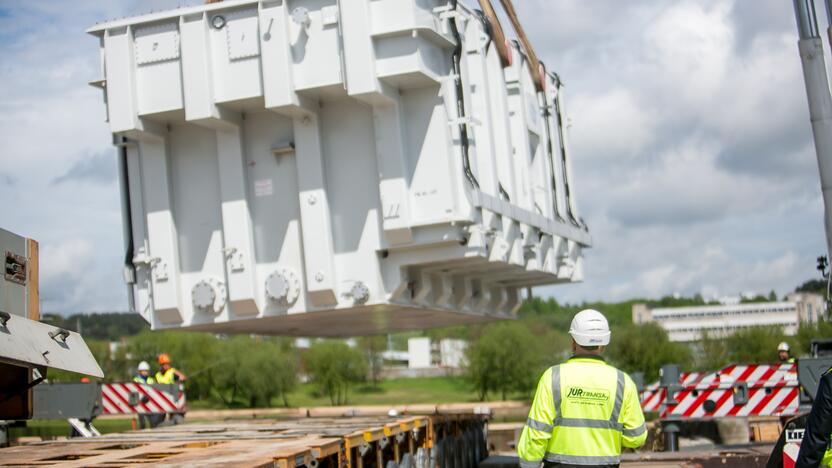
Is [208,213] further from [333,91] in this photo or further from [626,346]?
[626,346]

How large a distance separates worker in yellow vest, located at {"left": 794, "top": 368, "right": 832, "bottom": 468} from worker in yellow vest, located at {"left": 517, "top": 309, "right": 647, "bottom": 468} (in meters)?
0.93

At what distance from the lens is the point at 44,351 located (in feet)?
20.2

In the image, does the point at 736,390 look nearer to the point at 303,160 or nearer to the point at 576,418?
the point at 303,160

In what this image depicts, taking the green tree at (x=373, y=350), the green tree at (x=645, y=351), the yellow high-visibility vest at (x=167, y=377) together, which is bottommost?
the yellow high-visibility vest at (x=167, y=377)

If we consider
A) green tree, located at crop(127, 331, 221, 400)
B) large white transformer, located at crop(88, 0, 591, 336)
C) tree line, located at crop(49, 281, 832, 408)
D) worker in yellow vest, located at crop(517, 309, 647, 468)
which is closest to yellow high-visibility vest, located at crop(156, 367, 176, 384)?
large white transformer, located at crop(88, 0, 591, 336)

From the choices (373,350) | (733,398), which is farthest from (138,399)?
(373,350)

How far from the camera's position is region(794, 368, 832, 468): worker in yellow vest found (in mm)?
5199

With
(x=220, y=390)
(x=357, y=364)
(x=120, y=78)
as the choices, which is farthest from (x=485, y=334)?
(x=120, y=78)

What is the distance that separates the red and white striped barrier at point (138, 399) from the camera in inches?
544

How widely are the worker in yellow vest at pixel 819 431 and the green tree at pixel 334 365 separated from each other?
6649cm

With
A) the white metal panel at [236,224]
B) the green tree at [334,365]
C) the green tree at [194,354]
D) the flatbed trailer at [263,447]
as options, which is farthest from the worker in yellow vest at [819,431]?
the green tree at [334,365]

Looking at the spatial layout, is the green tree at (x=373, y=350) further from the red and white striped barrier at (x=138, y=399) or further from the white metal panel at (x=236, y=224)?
the white metal panel at (x=236, y=224)

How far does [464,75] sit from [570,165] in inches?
171

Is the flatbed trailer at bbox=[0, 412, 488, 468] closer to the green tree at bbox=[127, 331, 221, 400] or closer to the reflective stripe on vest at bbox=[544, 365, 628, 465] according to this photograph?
the reflective stripe on vest at bbox=[544, 365, 628, 465]
